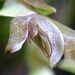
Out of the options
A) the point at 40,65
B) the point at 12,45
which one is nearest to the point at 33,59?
the point at 40,65

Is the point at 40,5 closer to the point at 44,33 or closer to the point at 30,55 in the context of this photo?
the point at 44,33

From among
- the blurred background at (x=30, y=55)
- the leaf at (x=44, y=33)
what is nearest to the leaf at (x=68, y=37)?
the leaf at (x=44, y=33)

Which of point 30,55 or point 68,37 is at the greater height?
point 68,37

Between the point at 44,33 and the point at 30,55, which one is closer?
the point at 44,33

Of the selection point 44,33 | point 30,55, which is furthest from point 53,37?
point 30,55

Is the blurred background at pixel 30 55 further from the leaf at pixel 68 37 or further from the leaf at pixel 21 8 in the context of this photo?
the leaf at pixel 68 37

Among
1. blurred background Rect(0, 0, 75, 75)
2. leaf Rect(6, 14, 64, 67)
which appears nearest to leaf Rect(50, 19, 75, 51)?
leaf Rect(6, 14, 64, 67)
